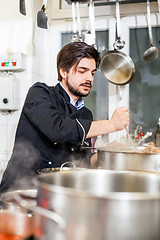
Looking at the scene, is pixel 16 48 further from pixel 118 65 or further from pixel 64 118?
pixel 64 118

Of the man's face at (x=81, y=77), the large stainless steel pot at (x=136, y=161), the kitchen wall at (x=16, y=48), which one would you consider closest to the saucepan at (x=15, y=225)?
the large stainless steel pot at (x=136, y=161)

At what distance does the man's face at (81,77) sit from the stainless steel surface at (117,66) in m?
0.64

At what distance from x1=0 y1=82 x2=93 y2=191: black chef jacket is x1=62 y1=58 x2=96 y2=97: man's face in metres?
0.06

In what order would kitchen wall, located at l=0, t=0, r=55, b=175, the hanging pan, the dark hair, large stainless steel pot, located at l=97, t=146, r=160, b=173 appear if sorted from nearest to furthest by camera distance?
large stainless steel pot, located at l=97, t=146, r=160, b=173 → the dark hair → the hanging pan → kitchen wall, located at l=0, t=0, r=55, b=175

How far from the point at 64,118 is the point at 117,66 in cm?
108

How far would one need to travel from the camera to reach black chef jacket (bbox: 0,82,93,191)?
1325 mm

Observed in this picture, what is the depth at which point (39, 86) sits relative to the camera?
5.07 ft

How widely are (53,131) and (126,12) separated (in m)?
1.69

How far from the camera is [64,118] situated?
1.38 metres

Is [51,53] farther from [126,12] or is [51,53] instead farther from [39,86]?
[39,86]

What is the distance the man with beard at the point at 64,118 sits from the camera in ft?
4.34

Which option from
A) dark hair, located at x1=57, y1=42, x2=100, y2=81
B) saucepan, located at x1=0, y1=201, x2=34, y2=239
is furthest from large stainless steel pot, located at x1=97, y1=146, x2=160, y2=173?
dark hair, located at x1=57, y1=42, x2=100, y2=81

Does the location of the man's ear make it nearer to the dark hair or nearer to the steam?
the dark hair

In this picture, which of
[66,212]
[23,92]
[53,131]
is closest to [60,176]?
[66,212]
